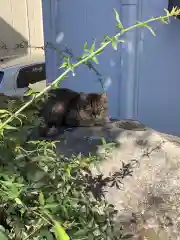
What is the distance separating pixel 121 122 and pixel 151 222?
1.94ft

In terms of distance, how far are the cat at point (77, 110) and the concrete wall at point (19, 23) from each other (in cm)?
27

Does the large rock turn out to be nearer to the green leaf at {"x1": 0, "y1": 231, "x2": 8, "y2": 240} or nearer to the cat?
the cat

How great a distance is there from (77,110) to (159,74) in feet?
5.85

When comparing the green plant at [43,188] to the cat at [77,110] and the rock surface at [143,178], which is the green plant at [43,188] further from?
the cat at [77,110]

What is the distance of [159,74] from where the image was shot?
339cm

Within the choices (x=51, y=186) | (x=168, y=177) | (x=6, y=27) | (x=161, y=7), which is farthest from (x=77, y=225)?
(x=161, y=7)

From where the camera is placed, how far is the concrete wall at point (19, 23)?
1791 millimetres

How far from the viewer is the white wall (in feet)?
10.6

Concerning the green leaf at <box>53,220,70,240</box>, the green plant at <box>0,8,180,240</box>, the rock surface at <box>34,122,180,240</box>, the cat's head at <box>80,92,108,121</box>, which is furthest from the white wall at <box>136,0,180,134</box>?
the green leaf at <box>53,220,70,240</box>

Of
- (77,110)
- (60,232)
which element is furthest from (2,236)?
(77,110)

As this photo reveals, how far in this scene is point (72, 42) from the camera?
133 inches

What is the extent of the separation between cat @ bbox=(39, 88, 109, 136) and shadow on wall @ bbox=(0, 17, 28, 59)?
0.76ft

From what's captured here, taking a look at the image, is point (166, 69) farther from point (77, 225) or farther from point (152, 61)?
point (77, 225)

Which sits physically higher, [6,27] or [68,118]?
[6,27]
